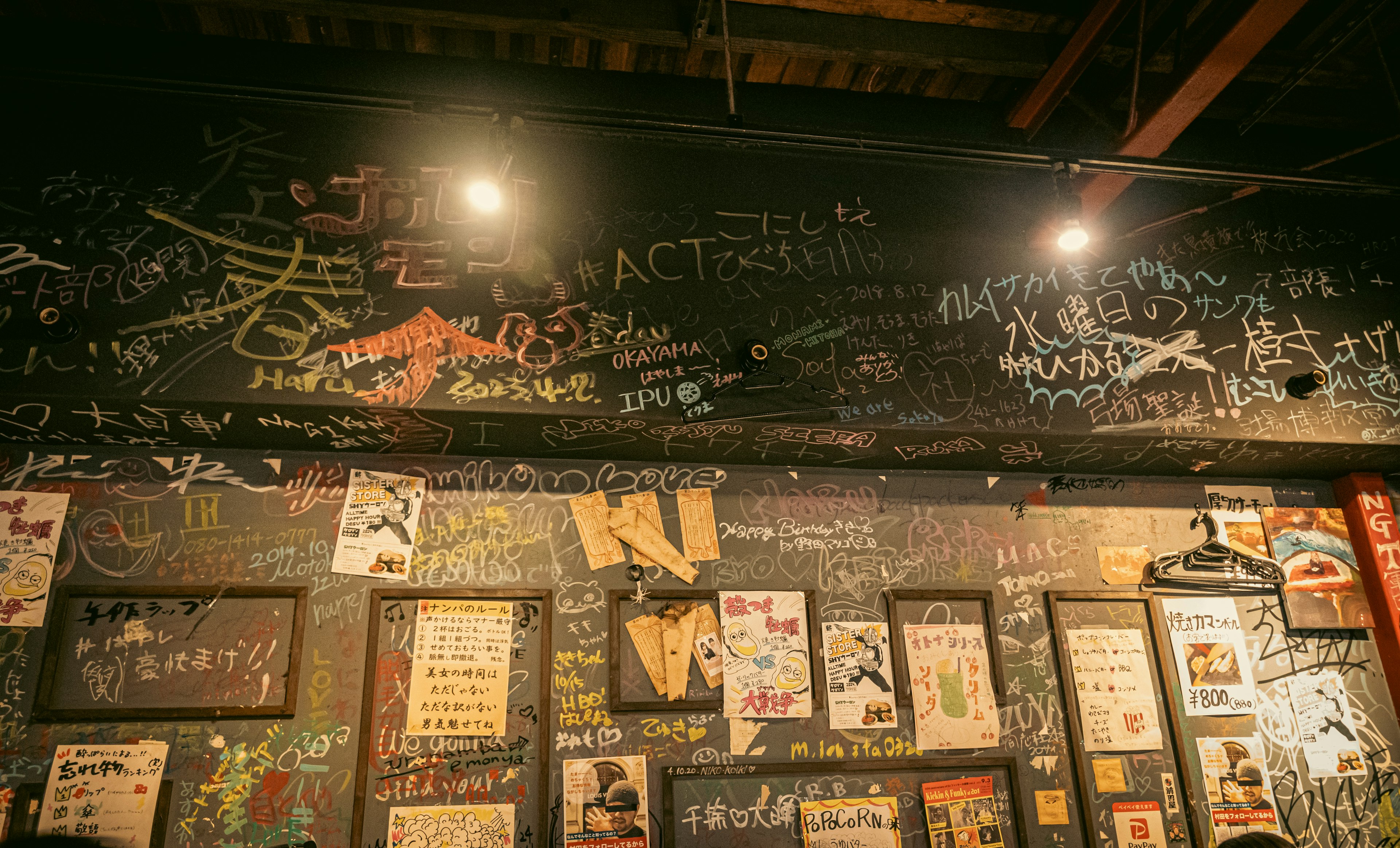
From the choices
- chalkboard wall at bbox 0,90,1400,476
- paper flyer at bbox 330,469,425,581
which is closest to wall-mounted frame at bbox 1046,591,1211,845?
chalkboard wall at bbox 0,90,1400,476

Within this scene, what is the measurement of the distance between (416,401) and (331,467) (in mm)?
670

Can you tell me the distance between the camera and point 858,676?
3420mm

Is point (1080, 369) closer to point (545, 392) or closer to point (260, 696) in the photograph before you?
point (545, 392)

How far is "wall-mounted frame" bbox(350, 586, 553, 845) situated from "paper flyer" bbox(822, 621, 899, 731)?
1240 millimetres

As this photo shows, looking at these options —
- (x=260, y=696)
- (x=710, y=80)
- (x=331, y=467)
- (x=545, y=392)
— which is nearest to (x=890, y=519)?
(x=545, y=392)

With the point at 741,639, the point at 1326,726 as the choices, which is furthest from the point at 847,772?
the point at 1326,726

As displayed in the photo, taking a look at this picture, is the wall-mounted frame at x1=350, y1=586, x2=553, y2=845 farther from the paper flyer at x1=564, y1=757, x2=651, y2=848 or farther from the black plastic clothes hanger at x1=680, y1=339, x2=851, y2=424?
the black plastic clothes hanger at x1=680, y1=339, x2=851, y2=424

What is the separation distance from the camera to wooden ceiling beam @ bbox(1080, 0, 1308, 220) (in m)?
2.83

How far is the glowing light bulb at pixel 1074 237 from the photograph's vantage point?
10.2ft

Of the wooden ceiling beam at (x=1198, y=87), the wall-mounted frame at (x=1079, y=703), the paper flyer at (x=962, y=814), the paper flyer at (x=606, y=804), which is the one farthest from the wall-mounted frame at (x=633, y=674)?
the wooden ceiling beam at (x=1198, y=87)

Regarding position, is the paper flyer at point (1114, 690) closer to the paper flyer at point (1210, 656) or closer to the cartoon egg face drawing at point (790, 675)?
the paper flyer at point (1210, 656)

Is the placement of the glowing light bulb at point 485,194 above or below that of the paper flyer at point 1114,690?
above

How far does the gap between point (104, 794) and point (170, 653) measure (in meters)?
0.52

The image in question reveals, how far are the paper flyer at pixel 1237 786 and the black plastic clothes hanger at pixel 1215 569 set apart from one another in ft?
2.41
